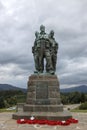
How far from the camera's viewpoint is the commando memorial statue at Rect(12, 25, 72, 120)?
46.6 ft

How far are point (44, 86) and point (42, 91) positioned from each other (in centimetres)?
29

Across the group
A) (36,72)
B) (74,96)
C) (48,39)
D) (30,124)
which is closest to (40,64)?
(36,72)

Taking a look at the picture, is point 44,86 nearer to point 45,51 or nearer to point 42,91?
point 42,91

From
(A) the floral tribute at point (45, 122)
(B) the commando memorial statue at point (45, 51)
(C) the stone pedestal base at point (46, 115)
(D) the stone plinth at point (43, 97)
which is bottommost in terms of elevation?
(A) the floral tribute at point (45, 122)

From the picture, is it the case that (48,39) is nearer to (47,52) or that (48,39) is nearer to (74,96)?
(47,52)

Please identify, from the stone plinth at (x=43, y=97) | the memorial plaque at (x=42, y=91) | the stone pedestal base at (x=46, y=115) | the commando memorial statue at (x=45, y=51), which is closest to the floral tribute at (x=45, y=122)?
the stone pedestal base at (x=46, y=115)

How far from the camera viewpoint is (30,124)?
1249 centimetres

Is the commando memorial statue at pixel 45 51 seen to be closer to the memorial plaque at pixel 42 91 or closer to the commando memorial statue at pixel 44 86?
the commando memorial statue at pixel 44 86

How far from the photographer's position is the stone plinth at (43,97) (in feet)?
47.8

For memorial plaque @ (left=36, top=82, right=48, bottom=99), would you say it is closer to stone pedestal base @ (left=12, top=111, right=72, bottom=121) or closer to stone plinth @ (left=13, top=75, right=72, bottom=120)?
stone plinth @ (left=13, top=75, right=72, bottom=120)

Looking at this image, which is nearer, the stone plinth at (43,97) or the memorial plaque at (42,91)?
the stone plinth at (43,97)

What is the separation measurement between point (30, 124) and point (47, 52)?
486cm

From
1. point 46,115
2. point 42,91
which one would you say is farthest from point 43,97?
point 46,115

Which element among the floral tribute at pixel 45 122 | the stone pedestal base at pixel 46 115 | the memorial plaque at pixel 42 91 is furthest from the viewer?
the memorial plaque at pixel 42 91
